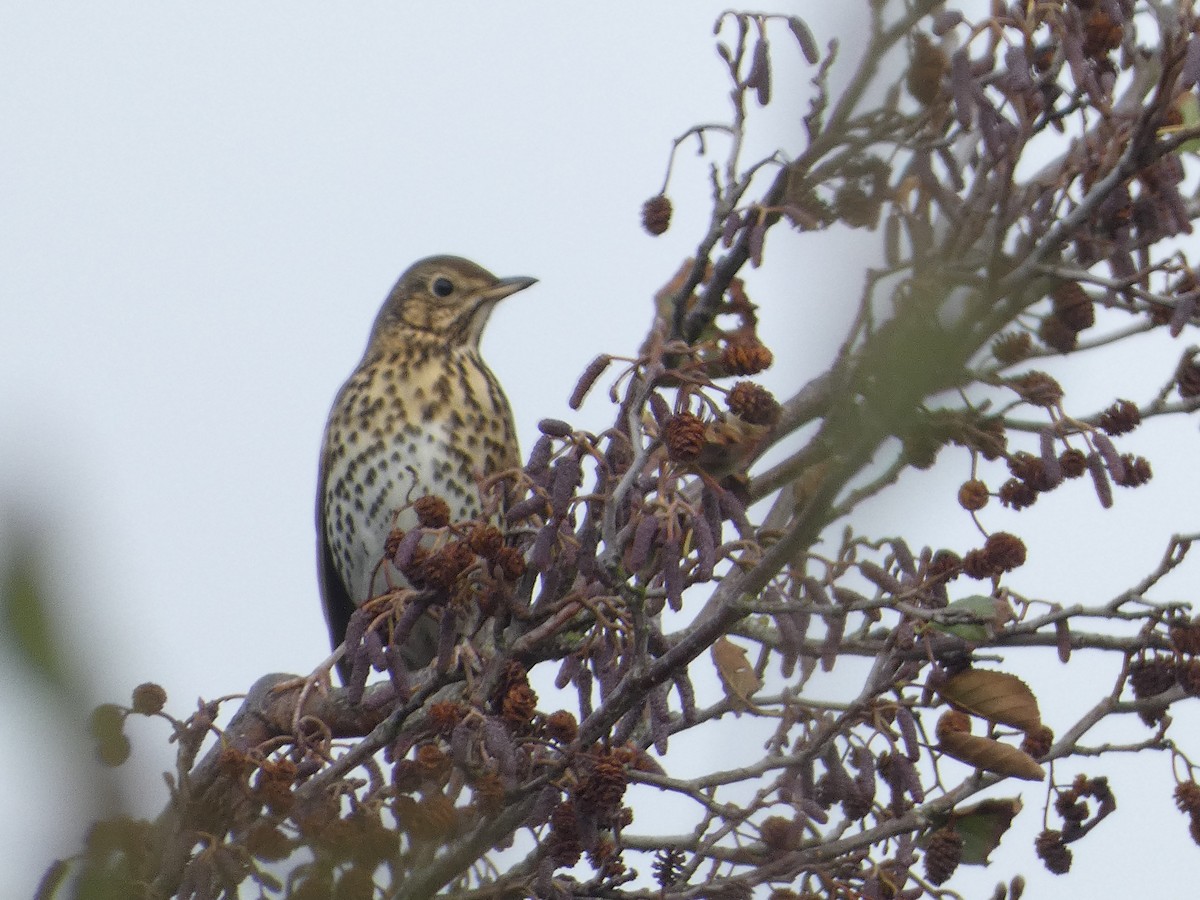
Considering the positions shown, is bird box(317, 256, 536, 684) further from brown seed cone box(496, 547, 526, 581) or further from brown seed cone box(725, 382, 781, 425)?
brown seed cone box(725, 382, 781, 425)

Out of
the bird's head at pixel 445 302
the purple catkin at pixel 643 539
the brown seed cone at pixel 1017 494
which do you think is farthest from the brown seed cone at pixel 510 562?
the bird's head at pixel 445 302

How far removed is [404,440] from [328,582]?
0.75 meters

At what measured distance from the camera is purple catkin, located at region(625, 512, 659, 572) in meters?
1.91

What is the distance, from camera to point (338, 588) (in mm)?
5359

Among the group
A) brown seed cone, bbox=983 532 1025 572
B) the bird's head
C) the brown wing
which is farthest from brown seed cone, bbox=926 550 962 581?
the bird's head

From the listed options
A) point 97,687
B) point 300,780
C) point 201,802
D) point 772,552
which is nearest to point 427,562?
point 300,780

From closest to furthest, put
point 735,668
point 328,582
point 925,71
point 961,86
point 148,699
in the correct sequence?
point 148,699
point 925,71
point 961,86
point 735,668
point 328,582

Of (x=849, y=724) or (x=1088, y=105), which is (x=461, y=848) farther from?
(x=1088, y=105)

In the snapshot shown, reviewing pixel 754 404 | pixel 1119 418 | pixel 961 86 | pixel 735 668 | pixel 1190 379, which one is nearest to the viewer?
pixel 754 404

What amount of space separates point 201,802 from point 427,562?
54 cm

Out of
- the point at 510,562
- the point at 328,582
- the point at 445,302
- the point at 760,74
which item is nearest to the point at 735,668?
the point at 510,562

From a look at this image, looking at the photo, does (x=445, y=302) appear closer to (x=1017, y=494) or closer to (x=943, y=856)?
(x=1017, y=494)

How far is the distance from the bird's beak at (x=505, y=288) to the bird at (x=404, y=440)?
0.01 m

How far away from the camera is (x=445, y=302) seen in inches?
220
